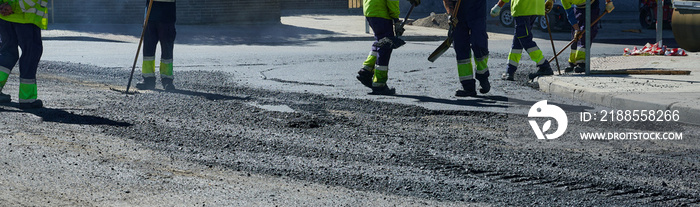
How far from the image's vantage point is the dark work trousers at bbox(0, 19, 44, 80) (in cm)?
909

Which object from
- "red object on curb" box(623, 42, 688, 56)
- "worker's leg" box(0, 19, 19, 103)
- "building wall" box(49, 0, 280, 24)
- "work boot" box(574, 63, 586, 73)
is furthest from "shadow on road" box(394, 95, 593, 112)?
"building wall" box(49, 0, 280, 24)

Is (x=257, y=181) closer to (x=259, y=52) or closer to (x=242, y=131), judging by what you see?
(x=242, y=131)

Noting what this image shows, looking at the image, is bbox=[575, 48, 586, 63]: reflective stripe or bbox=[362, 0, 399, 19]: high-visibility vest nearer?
bbox=[362, 0, 399, 19]: high-visibility vest

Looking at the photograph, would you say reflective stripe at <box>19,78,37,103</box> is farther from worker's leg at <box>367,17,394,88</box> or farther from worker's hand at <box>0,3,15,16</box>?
worker's leg at <box>367,17,394,88</box>

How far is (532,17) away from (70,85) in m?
5.90

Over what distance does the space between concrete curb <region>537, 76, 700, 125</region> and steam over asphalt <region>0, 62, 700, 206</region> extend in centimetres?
32

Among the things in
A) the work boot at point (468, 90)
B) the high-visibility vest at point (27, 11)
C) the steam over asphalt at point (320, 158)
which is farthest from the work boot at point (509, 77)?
A: the high-visibility vest at point (27, 11)

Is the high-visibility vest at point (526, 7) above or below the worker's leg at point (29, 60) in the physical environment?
above

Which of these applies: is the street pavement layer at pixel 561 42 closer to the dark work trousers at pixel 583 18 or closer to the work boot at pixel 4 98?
the dark work trousers at pixel 583 18

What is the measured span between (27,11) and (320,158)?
427 centimetres

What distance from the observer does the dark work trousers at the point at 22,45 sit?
29.8 ft

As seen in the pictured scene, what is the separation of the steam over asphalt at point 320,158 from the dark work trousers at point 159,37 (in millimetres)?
1812

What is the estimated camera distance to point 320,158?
641cm

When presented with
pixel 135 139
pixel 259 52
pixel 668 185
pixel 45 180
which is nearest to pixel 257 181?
pixel 45 180
